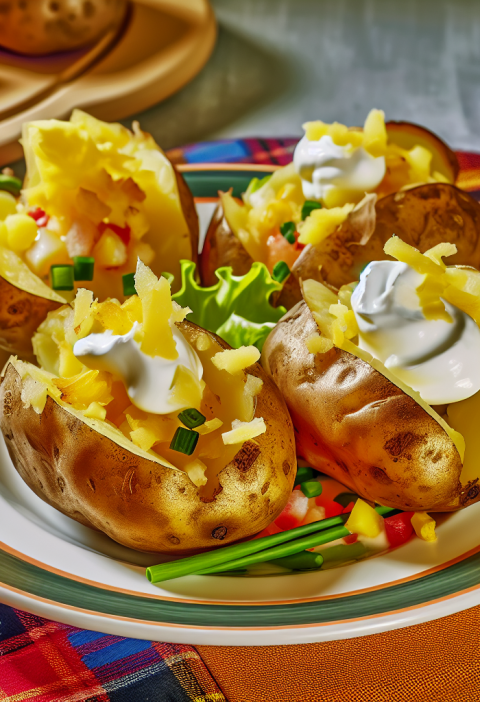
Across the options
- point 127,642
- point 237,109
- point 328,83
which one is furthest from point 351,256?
point 328,83

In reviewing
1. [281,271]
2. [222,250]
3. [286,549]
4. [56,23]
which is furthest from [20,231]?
[56,23]

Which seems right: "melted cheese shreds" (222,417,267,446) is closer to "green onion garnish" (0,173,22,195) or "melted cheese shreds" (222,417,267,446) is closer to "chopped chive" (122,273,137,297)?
"chopped chive" (122,273,137,297)

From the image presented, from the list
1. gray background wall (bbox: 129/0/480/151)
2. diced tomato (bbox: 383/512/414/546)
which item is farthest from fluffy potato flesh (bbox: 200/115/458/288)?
gray background wall (bbox: 129/0/480/151)

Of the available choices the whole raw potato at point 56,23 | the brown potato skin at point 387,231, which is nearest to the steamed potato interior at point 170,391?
the brown potato skin at point 387,231

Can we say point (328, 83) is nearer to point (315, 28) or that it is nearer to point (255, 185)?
point (315, 28)

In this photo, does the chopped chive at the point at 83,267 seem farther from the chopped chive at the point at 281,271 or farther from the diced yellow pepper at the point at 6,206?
the chopped chive at the point at 281,271

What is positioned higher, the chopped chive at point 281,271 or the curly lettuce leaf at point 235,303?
the chopped chive at point 281,271

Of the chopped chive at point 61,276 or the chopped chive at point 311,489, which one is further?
the chopped chive at point 61,276

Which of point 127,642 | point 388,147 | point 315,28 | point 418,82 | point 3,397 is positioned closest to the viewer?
point 127,642
